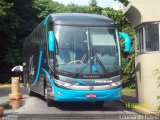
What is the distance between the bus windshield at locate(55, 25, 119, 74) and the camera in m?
16.5

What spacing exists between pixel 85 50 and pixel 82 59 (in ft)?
1.25

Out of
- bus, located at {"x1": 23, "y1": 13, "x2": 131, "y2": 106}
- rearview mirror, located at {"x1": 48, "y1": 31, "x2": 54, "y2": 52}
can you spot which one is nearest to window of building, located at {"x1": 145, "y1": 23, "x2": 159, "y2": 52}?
bus, located at {"x1": 23, "y1": 13, "x2": 131, "y2": 106}

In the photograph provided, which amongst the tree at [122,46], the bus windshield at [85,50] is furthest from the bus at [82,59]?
the tree at [122,46]

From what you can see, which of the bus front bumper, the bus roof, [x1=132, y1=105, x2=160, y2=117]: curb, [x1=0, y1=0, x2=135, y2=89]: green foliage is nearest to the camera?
[x1=132, y1=105, x2=160, y2=117]: curb

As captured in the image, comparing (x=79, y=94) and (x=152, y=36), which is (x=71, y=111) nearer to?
(x=79, y=94)

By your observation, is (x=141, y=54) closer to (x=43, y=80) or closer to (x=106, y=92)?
(x=106, y=92)

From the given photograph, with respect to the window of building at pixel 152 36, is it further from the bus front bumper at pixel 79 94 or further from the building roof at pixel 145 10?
the bus front bumper at pixel 79 94

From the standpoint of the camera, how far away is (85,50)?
1669 cm

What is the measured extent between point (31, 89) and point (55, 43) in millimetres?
7411

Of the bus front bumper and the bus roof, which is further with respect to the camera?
the bus roof

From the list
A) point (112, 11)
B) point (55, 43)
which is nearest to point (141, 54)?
point (55, 43)

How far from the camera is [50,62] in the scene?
674 inches

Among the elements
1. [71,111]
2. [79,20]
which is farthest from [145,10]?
[71,111]

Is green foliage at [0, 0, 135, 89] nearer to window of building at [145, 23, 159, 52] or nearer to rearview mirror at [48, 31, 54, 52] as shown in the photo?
window of building at [145, 23, 159, 52]
